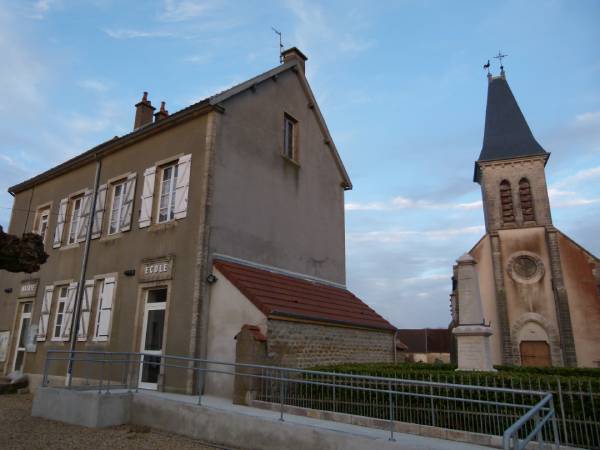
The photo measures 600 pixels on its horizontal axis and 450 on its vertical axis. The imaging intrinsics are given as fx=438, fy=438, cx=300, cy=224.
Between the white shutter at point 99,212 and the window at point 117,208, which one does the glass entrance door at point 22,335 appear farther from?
the window at point 117,208

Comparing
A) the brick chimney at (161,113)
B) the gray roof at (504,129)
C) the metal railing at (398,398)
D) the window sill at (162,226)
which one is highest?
the gray roof at (504,129)

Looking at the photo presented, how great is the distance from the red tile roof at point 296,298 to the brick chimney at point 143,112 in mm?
8524

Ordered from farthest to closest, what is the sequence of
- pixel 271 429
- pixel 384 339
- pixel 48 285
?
pixel 48 285 < pixel 384 339 < pixel 271 429

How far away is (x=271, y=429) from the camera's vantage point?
6770mm

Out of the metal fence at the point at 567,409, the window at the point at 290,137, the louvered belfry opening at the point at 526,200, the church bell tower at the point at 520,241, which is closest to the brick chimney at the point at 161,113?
the window at the point at 290,137

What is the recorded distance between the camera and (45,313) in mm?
14727

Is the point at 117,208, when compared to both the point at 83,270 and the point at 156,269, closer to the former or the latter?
the point at 83,270

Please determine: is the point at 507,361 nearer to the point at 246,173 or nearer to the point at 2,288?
the point at 246,173

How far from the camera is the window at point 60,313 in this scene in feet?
45.7

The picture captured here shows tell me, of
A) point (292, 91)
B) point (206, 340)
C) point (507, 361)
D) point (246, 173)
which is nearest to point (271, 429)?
point (206, 340)

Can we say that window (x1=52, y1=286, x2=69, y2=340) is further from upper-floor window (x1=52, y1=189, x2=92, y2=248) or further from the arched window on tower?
the arched window on tower

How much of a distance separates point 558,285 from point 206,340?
20852 millimetres

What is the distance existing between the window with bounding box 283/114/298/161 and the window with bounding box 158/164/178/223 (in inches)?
149

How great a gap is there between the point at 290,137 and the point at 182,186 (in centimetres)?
469
